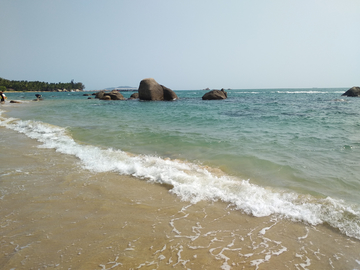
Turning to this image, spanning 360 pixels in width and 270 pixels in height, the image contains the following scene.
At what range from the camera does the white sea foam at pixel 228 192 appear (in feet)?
9.82

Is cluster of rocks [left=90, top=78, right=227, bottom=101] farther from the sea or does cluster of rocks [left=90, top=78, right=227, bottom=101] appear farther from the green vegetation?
the green vegetation

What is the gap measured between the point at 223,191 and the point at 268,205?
2.57 ft

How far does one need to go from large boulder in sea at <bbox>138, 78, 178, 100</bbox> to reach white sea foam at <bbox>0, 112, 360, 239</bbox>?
2492 cm

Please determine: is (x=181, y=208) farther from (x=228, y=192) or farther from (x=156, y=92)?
(x=156, y=92)

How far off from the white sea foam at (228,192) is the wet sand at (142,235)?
0.21 m

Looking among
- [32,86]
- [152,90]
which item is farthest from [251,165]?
[32,86]

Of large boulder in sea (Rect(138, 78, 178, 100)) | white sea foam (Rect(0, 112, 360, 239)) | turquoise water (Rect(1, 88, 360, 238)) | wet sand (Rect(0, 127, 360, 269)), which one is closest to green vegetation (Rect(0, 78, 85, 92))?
large boulder in sea (Rect(138, 78, 178, 100))

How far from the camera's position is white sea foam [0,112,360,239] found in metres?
2.99

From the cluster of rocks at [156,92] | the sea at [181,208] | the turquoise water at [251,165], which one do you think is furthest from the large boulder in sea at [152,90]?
the sea at [181,208]

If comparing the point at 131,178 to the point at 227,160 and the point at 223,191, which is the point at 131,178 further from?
the point at 227,160

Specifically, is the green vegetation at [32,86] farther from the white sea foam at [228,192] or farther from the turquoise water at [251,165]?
the white sea foam at [228,192]

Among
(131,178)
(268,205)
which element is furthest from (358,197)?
(131,178)

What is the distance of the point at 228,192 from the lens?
3.69 m

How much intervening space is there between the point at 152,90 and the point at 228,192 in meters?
27.7
